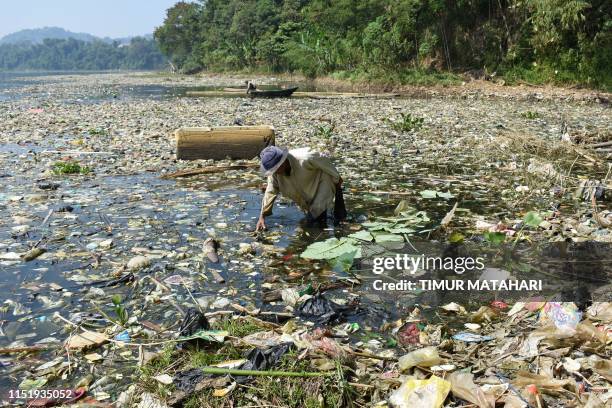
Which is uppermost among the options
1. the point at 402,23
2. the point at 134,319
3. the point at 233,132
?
the point at 402,23

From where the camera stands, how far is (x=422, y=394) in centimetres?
281

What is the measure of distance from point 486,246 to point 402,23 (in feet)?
93.5

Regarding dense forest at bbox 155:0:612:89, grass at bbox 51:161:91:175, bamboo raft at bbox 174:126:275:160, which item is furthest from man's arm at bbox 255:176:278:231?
dense forest at bbox 155:0:612:89

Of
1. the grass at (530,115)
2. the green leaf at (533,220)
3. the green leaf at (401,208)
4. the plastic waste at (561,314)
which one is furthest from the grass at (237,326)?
the grass at (530,115)

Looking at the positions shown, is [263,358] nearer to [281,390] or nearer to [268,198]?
[281,390]

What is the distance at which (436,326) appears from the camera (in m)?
3.83

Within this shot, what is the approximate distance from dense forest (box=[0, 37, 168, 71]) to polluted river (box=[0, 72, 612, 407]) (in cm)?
16406

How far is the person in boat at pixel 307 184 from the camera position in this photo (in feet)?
18.9

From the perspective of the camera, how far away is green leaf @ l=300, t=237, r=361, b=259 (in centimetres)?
499

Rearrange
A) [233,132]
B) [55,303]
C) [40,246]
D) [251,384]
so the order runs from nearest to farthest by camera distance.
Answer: [251,384], [55,303], [40,246], [233,132]

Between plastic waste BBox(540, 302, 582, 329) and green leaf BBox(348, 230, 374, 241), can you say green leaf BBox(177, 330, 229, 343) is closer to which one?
green leaf BBox(348, 230, 374, 241)

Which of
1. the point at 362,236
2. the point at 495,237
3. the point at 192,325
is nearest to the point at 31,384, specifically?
the point at 192,325

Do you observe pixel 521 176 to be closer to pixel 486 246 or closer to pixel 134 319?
pixel 486 246

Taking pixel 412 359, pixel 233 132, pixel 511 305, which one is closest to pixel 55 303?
pixel 412 359
